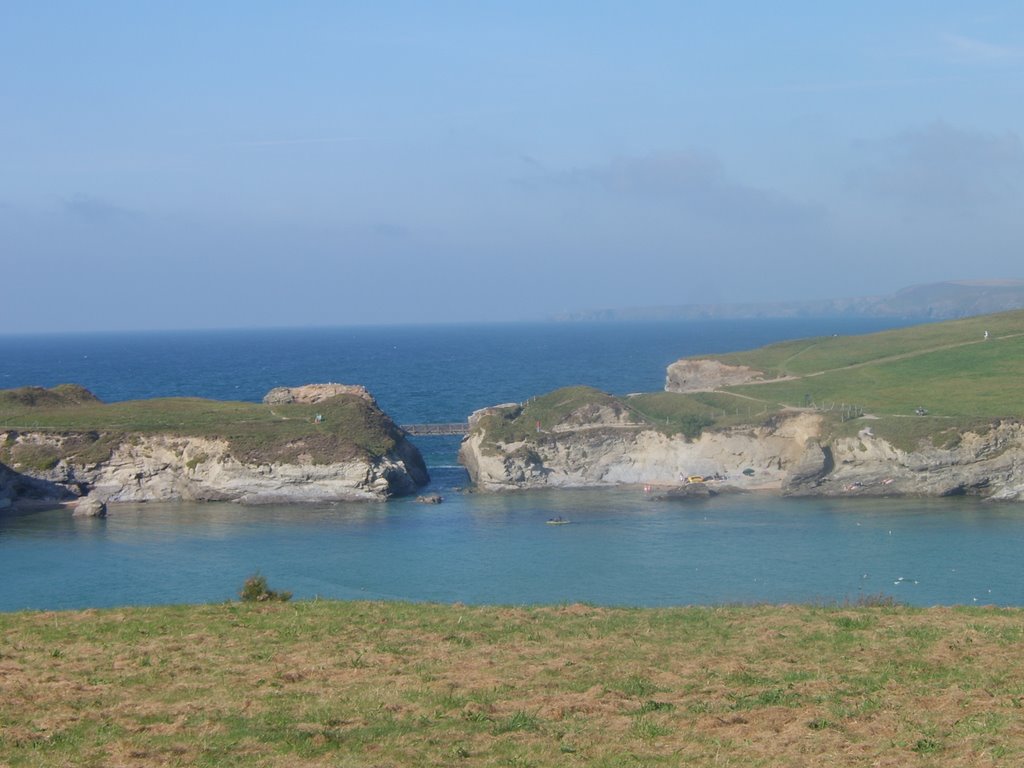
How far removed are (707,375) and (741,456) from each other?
3264cm

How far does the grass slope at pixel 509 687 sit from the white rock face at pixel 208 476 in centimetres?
4538

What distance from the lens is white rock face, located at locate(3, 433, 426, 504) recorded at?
69375 mm

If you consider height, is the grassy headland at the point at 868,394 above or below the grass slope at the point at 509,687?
above

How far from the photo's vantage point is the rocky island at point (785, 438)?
6788cm

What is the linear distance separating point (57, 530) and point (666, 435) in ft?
123

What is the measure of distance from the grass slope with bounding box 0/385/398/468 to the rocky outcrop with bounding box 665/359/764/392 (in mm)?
34088

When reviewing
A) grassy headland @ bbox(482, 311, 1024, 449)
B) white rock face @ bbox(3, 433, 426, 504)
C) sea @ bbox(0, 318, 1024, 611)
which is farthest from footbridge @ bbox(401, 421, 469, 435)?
white rock face @ bbox(3, 433, 426, 504)

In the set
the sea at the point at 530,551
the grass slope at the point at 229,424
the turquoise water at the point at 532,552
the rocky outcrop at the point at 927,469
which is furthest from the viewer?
the grass slope at the point at 229,424

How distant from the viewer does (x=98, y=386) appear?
146m

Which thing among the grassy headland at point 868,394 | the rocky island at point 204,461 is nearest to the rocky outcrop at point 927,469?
the grassy headland at point 868,394

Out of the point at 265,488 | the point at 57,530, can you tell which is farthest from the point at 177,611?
the point at 265,488

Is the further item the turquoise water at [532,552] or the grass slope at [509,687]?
the turquoise water at [532,552]

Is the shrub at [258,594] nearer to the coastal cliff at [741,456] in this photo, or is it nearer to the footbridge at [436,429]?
the coastal cliff at [741,456]

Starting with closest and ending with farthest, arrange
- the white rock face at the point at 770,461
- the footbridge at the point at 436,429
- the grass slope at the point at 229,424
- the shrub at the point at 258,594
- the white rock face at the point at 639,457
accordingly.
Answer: the shrub at the point at 258,594 → the white rock face at the point at 770,461 → the grass slope at the point at 229,424 → the white rock face at the point at 639,457 → the footbridge at the point at 436,429
